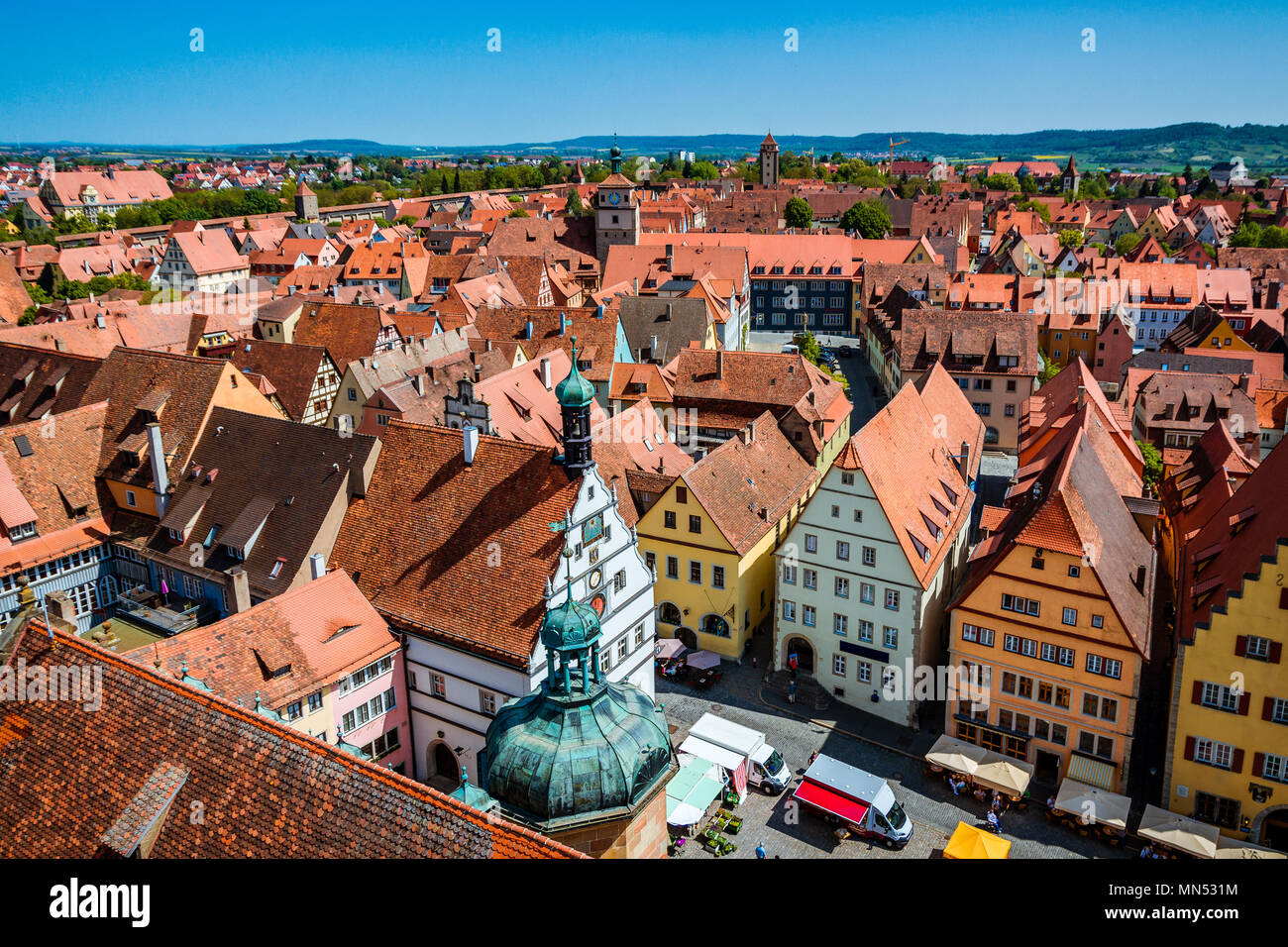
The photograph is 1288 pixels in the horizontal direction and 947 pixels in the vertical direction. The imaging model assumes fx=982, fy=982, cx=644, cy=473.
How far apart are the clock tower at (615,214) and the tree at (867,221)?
37508mm

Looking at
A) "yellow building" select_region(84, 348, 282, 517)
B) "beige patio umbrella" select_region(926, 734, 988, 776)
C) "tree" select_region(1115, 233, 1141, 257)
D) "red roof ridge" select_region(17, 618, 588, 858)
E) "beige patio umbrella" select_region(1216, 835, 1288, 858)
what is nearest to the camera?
"red roof ridge" select_region(17, 618, 588, 858)

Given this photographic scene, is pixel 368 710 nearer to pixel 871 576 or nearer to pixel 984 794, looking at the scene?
pixel 871 576

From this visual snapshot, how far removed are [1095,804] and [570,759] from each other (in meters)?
26.8

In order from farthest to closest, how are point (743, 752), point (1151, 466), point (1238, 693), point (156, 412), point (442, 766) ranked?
point (1151, 466)
point (156, 412)
point (743, 752)
point (442, 766)
point (1238, 693)

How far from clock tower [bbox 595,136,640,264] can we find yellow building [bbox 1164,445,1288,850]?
9581 cm

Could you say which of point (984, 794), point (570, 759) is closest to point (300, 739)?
point (570, 759)

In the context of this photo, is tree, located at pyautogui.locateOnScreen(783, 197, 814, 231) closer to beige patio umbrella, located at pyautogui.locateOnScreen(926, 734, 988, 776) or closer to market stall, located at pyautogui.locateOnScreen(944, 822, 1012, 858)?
beige patio umbrella, located at pyautogui.locateOnScreen(926, 734, 988, 776)

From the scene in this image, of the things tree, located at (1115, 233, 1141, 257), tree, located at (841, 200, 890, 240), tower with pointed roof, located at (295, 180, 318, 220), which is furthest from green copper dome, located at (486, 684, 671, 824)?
tower with pointed roof, located at (295, 180, 318, 220)

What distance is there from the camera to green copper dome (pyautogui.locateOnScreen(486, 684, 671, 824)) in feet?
44.1

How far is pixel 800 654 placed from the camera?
144ft

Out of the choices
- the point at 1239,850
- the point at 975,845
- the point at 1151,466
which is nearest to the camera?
the point at 1239,850
